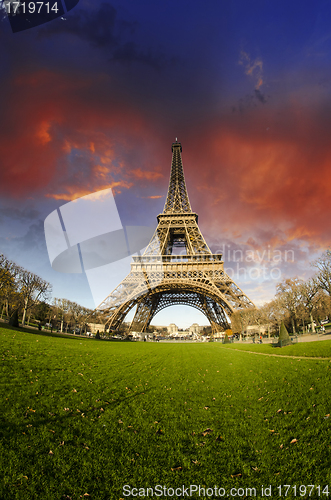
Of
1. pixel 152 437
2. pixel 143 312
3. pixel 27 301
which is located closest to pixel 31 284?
pixel 27 301

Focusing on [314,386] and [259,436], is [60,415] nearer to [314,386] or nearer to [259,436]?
[259,436]

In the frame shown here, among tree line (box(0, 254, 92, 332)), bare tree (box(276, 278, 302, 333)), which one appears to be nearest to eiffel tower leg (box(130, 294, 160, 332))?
tree line (box(0, 254, 92, 332))

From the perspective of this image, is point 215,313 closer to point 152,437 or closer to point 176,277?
point 176,277

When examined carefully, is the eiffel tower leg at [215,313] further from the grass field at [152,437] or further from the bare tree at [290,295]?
the grass field at [152,437]

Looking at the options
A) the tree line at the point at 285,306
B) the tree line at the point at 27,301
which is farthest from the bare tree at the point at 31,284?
the tree line at the point at 285,306

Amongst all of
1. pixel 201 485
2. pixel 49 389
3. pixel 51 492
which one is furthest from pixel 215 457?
pixel 49 389

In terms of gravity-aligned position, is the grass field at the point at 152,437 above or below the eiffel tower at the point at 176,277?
below
